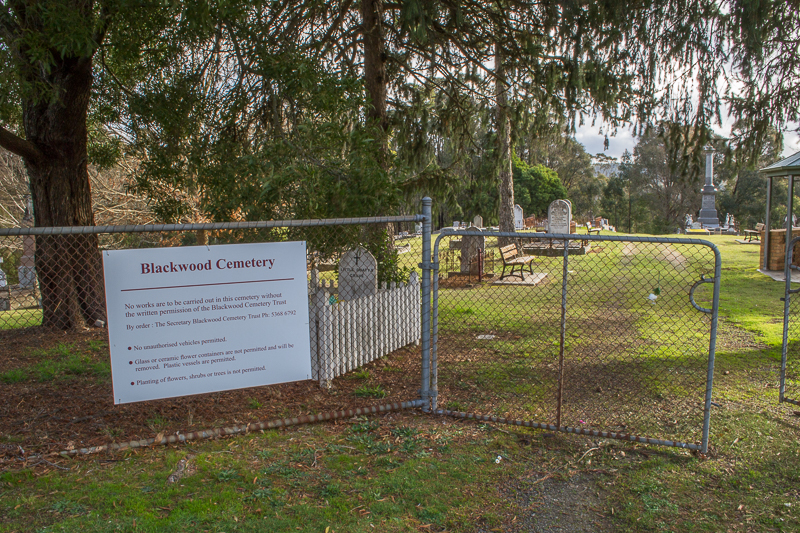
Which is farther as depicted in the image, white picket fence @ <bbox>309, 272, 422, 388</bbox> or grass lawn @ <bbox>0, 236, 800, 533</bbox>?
white picket fence @ <bbox>309, 272, 422, 388</bbox>

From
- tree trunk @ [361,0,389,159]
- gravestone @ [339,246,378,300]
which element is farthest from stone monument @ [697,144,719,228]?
gravestone @ [339,246,378,300]

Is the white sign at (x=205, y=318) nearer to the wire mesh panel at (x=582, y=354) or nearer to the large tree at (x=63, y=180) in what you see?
the wire mesh panel at (x=582, y=354)

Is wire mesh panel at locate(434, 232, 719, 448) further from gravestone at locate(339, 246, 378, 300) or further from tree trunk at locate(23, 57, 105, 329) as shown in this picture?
tree trunk at locate(23, 57, 105, 329)

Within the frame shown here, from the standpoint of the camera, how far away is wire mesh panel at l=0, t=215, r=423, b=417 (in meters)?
5.22

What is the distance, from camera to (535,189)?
1577 inches

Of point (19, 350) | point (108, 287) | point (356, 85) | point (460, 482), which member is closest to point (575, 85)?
point (356, 85)

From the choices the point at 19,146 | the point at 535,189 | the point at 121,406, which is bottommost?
the point at 121,406

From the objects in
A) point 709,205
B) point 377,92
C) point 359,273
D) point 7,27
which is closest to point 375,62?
point 377,92

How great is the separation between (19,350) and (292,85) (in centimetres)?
515

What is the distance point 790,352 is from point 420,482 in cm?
625

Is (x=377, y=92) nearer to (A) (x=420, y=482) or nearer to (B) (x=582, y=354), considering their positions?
(B) (x=582, y=354)

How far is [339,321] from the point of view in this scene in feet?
18.7

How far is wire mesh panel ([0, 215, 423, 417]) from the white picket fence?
0.01 m

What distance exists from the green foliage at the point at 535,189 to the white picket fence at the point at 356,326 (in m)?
34.0
